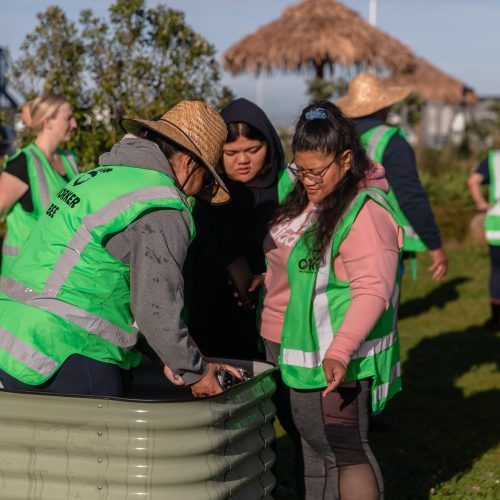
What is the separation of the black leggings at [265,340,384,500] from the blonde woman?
2.34 m

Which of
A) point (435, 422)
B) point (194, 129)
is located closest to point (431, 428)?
point (435, 422)

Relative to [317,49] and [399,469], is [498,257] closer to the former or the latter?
[399,469]

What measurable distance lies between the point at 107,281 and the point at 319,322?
0.92 meters

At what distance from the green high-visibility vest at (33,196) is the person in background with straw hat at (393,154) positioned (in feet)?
5.78

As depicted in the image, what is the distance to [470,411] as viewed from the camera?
249 inches

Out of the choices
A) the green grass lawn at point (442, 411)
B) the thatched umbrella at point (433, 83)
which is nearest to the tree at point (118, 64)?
the green grass lawn at point (442, 411)

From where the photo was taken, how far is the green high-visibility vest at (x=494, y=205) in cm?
823

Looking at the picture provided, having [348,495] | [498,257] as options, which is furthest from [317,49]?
[348,495]

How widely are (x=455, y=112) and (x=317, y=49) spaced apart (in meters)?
13.5

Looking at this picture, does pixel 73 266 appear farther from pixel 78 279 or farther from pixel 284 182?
pixel 284 182

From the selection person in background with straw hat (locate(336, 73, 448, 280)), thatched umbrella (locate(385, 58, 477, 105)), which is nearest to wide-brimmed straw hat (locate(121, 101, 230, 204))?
person in background with straw hat (locate(336, 73, 448, 280))

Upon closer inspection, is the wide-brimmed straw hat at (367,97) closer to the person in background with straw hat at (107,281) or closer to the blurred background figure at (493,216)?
the blurred background figure at (493,216)

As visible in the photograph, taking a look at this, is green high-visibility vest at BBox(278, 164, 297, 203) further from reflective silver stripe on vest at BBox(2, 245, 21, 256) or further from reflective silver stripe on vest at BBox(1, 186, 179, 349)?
reflective silver stripe on vest at BBox(2, 245, 21, 256)

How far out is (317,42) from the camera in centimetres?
1912
